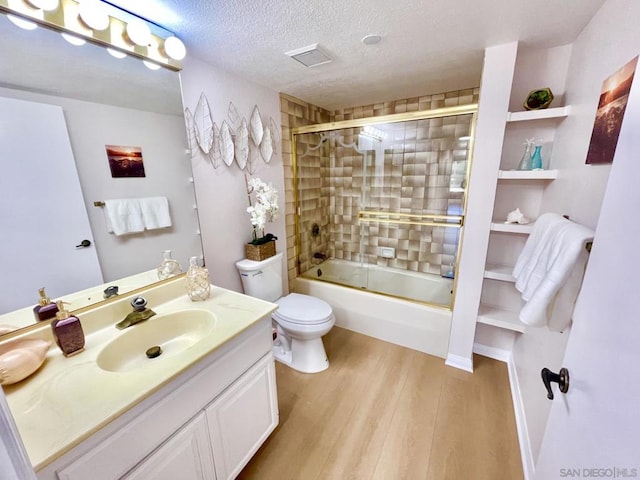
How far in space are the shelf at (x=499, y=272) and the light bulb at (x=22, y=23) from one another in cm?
268

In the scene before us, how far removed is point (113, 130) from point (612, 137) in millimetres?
2098

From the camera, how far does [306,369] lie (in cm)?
201

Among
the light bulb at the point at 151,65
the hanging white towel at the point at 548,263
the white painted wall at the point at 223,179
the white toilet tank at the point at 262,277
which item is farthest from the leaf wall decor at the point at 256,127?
the hanging white towel at the point at 548,263

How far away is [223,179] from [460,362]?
233cm

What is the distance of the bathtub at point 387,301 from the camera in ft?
7.04

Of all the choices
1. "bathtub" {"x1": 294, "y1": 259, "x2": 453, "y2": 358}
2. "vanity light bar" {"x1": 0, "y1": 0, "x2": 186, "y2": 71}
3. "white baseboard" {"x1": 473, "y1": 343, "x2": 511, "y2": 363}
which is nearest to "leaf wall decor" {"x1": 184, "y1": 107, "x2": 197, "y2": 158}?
"vanity light bar" {"x1": 0, "y1": 0, "x2": 186, "y2": 71}

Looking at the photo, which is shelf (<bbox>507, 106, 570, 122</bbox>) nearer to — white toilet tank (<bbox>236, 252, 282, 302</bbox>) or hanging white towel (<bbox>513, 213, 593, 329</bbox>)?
hanging white towel (<bbox>513, 213, 593, 329</bbox>)

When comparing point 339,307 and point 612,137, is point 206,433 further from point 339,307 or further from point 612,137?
point 612,137

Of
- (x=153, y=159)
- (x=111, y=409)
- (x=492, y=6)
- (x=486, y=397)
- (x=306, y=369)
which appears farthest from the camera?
→ (x=306, y=369)

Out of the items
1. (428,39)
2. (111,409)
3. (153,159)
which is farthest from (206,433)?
(428,39)

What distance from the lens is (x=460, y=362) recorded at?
204cm

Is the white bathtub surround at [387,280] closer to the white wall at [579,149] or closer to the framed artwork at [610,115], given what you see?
the white wall at [579,149]

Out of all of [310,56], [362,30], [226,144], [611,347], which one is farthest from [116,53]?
[611,347]

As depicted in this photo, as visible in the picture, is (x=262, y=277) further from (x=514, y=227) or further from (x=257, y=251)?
(x=514, y=227)
